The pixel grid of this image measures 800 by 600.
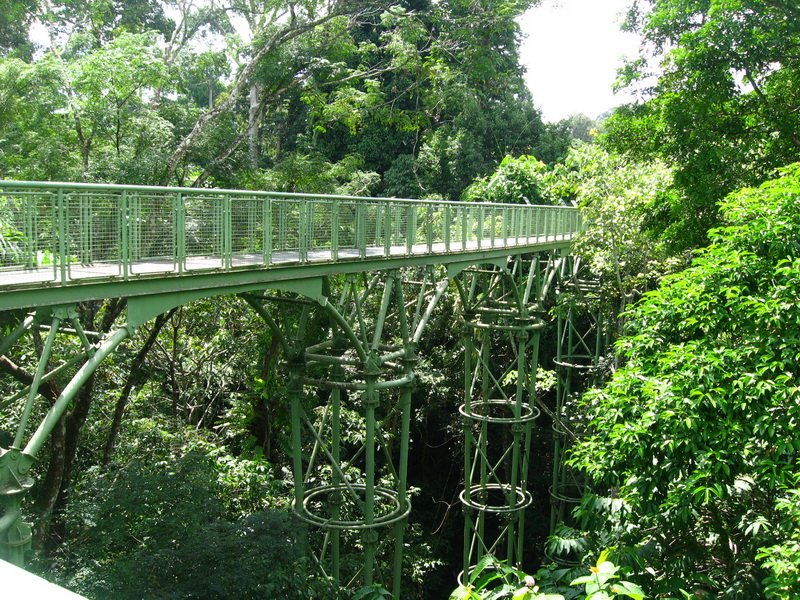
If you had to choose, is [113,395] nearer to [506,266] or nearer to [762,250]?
[506,266]

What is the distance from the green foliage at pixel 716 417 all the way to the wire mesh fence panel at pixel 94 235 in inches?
198

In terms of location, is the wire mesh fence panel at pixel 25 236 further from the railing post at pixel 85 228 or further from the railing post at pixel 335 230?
the railing post at pixel 335 230

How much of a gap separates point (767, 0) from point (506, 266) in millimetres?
6183

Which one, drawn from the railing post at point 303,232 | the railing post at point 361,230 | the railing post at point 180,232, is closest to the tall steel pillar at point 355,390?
the railing post at point 361,230

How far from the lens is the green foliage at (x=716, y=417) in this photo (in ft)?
20.5

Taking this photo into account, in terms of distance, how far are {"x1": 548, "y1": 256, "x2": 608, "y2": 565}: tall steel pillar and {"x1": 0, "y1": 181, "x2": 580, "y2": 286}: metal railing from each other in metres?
7.75

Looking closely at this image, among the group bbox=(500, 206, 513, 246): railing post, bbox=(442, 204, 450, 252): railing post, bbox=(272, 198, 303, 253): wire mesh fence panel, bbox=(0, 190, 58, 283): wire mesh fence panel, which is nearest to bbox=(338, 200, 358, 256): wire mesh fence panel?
bbox=(272, 198, 303, 253): wire mesh fence panel

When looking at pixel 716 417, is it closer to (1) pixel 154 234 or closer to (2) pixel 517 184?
(1) pixel 154 234

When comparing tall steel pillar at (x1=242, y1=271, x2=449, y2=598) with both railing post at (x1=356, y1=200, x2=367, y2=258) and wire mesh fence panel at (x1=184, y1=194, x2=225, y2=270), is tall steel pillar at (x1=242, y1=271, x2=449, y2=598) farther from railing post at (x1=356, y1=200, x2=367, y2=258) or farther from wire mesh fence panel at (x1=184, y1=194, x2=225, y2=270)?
wire mesh fence panel at (x1=184, y1=194, x2=225, y2=270)

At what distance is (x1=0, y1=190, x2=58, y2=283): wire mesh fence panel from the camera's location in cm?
620

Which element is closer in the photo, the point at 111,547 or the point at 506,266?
the point at 111,547

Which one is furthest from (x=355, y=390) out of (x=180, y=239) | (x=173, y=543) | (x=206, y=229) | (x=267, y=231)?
(x=180, y=239)

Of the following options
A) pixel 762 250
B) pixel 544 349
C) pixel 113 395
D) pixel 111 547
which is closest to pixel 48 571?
pixel 111 547

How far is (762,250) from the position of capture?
780cm
